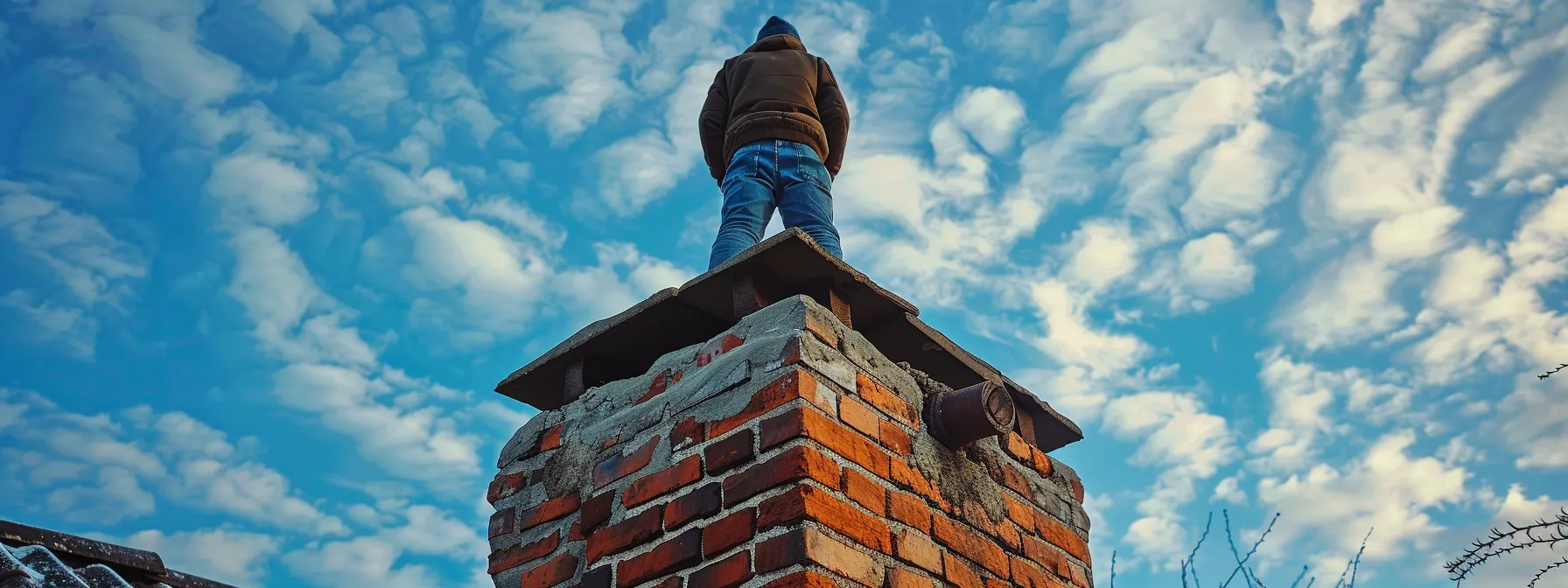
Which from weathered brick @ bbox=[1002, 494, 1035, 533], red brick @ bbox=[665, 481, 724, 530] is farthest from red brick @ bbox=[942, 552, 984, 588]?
red brick @ bbox=[665, 481, 724, 530]

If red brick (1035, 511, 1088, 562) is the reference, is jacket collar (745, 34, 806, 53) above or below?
above

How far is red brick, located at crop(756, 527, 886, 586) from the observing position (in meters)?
1.80

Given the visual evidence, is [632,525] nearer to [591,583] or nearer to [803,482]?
[591,583]

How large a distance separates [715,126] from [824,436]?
88.8 inches

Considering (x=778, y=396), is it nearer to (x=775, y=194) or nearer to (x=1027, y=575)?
(x=1027, y=575)

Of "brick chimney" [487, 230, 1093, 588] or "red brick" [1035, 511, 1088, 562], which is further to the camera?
"red brick" [1035, 511, 1088, 562]

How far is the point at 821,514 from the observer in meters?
1.87

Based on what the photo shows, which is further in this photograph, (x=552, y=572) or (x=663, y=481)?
(x=552, y=572)

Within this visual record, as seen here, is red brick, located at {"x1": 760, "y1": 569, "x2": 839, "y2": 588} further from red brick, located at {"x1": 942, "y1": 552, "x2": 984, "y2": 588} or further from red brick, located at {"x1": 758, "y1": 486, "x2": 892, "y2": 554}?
red brick, located at {"x1": 942, "y1": 552, "x2": 984, "y2": 588}

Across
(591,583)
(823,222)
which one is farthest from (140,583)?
(823,222)

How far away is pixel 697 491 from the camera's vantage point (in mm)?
2051

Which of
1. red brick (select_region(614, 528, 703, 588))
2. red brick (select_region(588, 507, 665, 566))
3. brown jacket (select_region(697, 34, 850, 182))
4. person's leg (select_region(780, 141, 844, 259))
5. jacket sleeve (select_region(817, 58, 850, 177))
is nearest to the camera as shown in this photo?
red brick (select_region(614, 528, 703, 588))

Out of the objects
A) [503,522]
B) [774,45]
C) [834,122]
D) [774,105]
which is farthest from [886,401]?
[774,45]

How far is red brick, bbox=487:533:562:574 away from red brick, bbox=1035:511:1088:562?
119 centimetres
